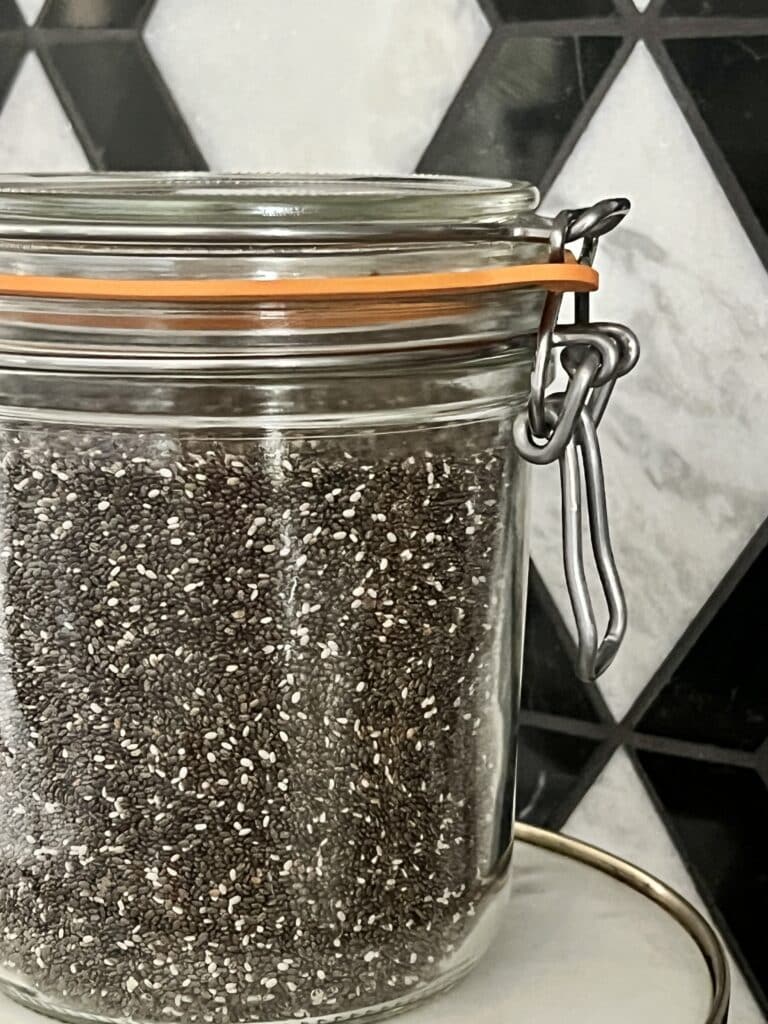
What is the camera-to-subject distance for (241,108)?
65 cm

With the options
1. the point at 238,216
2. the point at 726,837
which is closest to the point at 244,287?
the point at 238,216

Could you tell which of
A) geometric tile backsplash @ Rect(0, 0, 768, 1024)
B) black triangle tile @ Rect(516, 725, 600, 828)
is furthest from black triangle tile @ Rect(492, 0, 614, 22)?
black triangle tile @ Rect(516, 725, 600, 828)

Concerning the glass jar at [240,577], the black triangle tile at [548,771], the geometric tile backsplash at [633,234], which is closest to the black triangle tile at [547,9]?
the geometric tile backsplash at [633,234]

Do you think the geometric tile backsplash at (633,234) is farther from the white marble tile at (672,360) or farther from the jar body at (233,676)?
the jar body at (233,676)

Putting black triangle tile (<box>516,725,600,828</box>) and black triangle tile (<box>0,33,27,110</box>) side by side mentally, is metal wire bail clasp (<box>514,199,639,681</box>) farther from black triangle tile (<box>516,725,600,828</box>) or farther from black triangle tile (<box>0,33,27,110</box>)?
black triangle tile (<box>0,33,27,110</box>)

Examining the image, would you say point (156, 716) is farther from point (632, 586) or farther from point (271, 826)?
point (632, 586)

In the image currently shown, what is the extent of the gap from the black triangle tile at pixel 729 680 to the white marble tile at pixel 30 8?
0.47m

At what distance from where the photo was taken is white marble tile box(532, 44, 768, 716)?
0.56 metres

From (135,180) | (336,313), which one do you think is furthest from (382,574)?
(135,180)

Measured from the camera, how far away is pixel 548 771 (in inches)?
25.4

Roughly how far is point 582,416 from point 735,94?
209 millimetres

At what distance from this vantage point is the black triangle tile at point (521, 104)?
1.88ft

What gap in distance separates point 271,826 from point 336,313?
0.16m

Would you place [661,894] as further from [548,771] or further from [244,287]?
A: [244,287]
